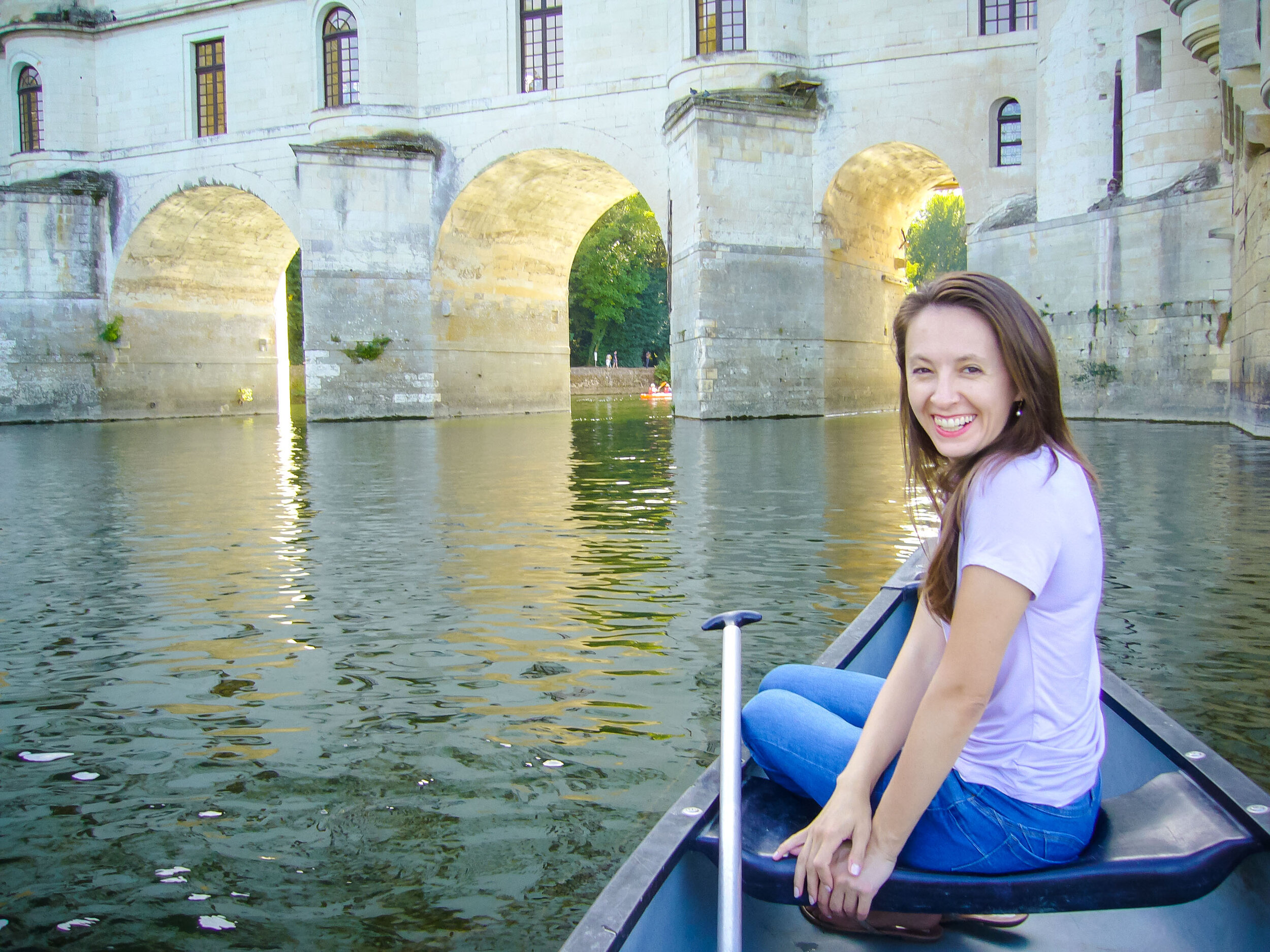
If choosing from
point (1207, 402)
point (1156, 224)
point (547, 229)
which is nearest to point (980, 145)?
point (1156, 224)

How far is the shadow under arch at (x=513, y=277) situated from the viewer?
2538 cm

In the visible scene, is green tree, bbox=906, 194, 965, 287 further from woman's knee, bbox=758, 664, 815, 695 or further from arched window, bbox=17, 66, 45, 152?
woman's knee, bbox=758, 664, 815, 695

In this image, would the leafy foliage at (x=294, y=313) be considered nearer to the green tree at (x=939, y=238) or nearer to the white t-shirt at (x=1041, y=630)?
the green tree at (x=939, y=238)

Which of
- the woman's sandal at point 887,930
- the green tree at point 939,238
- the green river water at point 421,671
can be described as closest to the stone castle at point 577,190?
the green river water at point 421,671

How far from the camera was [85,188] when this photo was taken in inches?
1090

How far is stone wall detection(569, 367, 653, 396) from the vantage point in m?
50.3

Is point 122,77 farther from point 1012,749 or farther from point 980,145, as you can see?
point 1012,749

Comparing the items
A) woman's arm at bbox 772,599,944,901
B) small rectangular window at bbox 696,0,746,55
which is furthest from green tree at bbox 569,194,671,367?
woman's arm at bbox 772,599,944,901

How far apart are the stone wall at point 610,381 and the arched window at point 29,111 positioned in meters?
23.3

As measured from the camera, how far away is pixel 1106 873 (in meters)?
1.76

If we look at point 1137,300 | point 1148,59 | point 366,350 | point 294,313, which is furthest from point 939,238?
point 1137,300

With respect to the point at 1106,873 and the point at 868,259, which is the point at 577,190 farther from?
the point at 1106,873

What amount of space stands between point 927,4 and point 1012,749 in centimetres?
2184

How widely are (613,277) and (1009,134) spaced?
2900 centimetres
